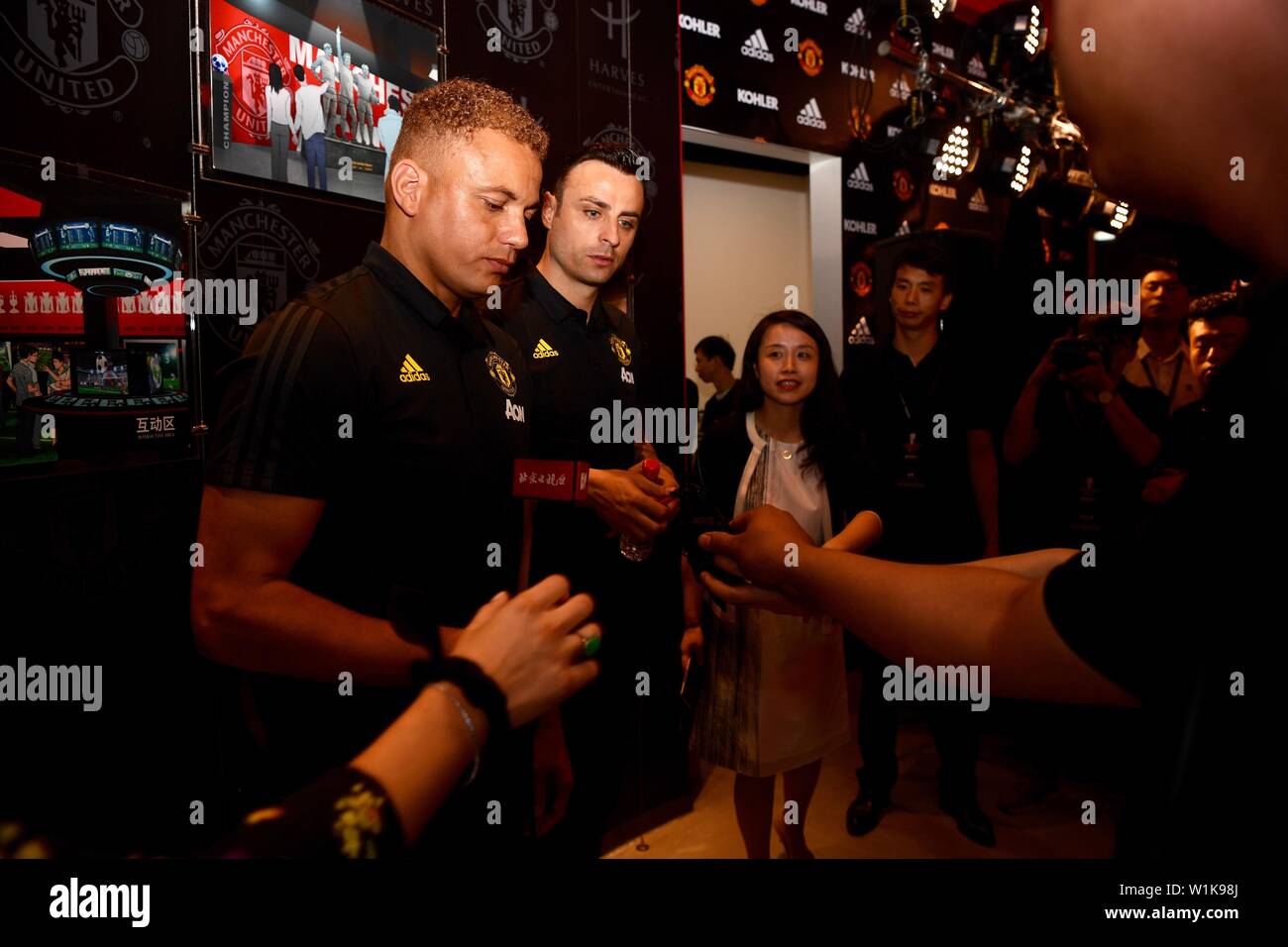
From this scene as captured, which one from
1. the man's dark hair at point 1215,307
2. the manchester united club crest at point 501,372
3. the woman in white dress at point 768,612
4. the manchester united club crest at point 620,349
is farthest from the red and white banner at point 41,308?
the man's dark hair at point 1215,307

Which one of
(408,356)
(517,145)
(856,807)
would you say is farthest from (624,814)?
(517,145)

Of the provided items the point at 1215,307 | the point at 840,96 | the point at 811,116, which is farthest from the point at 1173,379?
the point at 840,96

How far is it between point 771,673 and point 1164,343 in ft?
6.74

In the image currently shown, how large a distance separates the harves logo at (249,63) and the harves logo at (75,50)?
114 mm

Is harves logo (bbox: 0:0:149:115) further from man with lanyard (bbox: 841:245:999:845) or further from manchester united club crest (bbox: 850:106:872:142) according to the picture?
manchester united club crest (bbox: 850:106:872:142)

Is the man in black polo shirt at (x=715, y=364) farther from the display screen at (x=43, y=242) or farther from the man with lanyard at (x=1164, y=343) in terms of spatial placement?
the display screen at (x=43, y=242)

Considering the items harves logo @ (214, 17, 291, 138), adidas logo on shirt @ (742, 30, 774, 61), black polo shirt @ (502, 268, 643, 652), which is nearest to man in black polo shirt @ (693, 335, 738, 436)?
adidas logo on shirt @ (742, 30, 774, 61)

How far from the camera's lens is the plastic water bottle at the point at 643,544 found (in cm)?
173

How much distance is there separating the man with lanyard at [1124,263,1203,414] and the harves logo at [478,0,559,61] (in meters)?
2.31

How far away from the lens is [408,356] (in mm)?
1166

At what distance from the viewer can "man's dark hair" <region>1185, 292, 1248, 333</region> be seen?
2.55m
